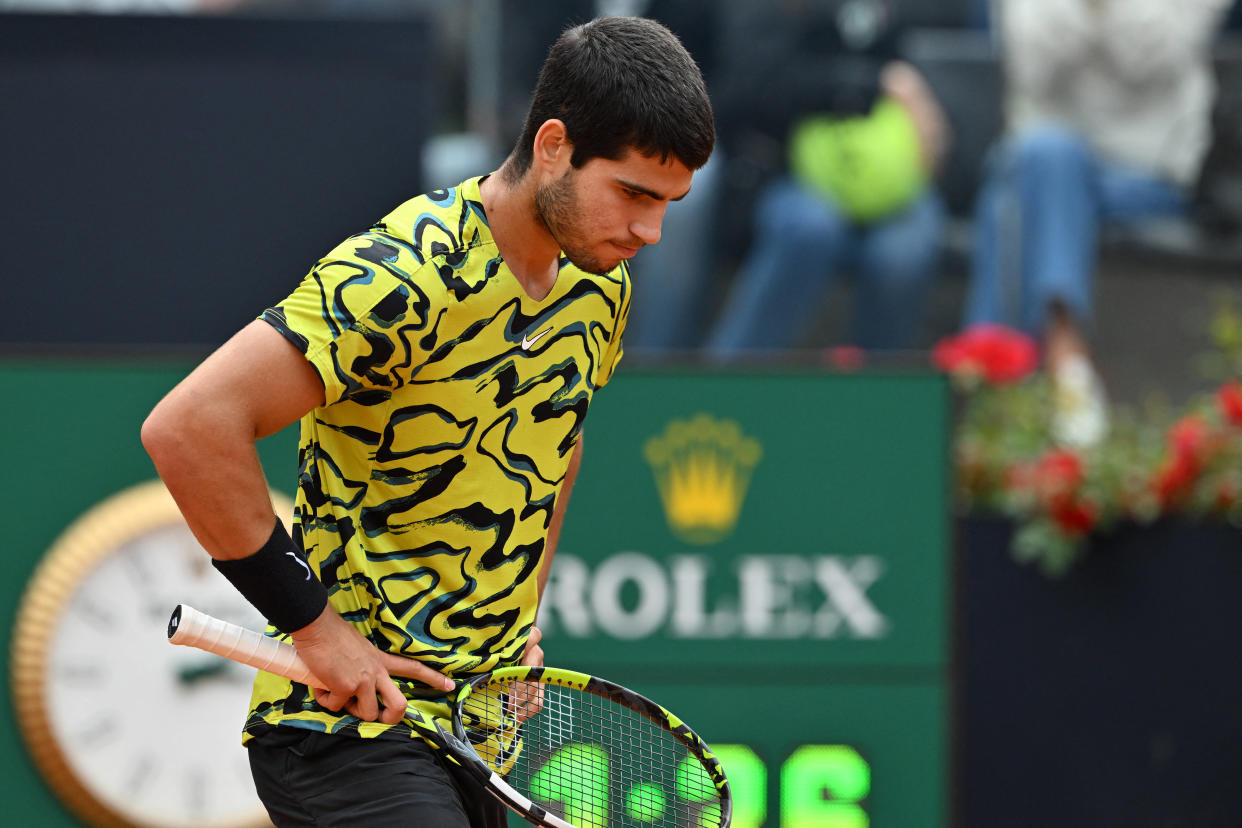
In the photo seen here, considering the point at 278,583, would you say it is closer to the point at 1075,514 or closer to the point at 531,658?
the point at 531,658

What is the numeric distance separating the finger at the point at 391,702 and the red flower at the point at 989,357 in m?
3.14

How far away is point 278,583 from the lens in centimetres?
205

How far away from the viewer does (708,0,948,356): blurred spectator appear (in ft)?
18.7

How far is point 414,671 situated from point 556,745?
0.45 m

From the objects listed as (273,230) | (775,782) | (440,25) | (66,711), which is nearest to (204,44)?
(273,230)

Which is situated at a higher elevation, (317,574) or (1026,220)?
(1026,220)

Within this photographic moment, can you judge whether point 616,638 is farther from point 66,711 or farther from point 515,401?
point 515,401

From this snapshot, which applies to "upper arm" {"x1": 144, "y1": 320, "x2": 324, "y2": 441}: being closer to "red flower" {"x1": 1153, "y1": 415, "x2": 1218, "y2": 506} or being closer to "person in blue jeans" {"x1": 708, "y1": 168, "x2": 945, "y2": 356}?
"red flower" {"x1": 1153, "y1": 415, "x2": 1218, "y2": 506}

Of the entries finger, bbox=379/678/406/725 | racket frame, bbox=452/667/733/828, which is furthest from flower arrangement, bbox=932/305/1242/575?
finger, bbox=379/678/406/725

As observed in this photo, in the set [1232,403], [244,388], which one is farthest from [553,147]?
[1232,403]

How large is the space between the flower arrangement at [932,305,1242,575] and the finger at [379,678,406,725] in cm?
267

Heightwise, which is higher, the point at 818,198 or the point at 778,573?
the point at 818,198

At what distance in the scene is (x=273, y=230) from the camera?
4766mm

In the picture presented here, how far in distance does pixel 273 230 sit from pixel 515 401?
8.82 ft
